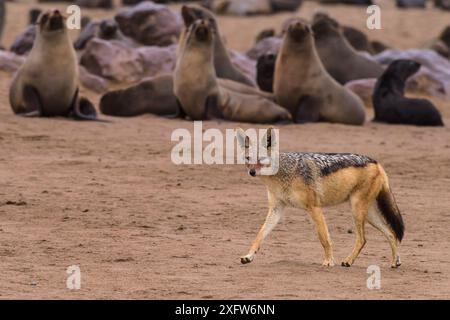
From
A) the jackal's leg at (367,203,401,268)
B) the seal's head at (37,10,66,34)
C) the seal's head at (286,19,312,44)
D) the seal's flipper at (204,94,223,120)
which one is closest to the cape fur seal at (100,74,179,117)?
the seal's flipper at (204,94,223,120)

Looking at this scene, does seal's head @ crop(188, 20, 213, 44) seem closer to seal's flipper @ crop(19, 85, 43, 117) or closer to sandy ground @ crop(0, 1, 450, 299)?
sandy ground @ crop(0, 1, 450, 299)

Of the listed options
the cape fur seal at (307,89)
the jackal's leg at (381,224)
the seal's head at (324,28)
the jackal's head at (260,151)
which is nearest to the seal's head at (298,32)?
the cape fur seal at (307,89)

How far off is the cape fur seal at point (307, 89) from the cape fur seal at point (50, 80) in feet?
7.52

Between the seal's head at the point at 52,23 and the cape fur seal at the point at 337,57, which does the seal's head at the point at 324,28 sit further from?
the seal's head at the point at 52,23

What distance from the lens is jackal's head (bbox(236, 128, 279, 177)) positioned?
19.0 ft

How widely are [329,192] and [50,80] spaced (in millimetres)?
7140

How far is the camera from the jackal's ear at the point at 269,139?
582 cm

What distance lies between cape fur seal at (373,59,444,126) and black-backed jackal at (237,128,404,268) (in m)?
7.66

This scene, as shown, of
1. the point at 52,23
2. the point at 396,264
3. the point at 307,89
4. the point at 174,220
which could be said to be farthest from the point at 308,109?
the point at 396,264

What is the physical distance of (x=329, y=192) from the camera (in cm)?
615

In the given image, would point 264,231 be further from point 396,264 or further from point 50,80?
point 50,80

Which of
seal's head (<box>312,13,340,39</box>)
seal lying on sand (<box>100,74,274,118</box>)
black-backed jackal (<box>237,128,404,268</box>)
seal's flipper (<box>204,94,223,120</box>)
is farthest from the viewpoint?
seal's head (<box>312,13,340,39</box>)

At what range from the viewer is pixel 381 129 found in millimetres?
13469
